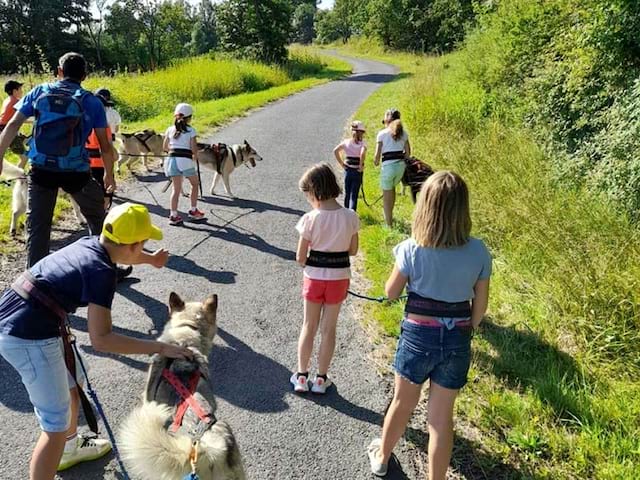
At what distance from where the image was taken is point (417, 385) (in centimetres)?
287

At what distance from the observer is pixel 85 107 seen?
169 inches

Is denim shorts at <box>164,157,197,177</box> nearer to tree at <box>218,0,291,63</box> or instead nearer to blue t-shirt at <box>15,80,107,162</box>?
blue t-shirt at <box>15,80,107,162</box>

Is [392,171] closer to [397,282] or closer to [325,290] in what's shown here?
[325,290]

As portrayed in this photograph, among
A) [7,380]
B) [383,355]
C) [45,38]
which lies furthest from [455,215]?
[45,38]

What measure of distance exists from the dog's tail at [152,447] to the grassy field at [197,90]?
630 centimetres

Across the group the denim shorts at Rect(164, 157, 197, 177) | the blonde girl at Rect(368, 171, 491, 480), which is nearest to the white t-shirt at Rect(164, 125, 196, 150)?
the denim shorts at Rect(164, 157, 197, 177)

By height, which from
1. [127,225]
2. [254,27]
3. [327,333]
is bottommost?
[327,333]

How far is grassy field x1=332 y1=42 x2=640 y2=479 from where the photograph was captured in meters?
3.31

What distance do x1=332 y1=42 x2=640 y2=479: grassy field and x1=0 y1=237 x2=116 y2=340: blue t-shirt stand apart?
106 inches

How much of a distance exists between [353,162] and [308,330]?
4071mm

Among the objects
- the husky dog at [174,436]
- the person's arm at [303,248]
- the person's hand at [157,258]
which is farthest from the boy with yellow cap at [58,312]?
the person's arm at [303,248]

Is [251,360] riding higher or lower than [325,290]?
lower

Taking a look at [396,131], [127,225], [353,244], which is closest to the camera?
[127,225]

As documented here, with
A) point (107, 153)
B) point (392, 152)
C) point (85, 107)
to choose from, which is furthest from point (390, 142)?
point (85, 107)
